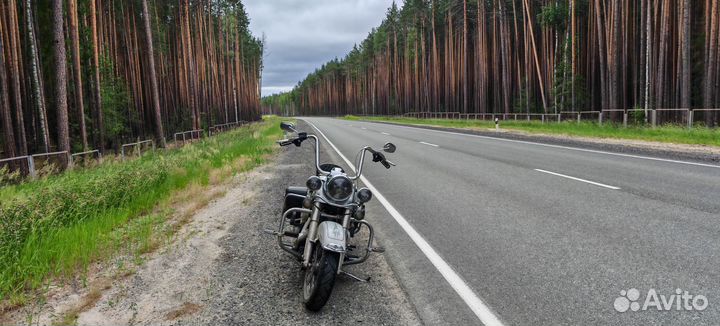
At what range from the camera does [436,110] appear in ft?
200

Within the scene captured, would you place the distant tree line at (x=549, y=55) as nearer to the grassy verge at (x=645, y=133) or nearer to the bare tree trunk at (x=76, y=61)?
the grassy verge at (x=645, y=133)

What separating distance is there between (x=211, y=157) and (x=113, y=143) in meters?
13.7

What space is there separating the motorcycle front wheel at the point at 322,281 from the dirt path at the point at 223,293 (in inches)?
4.4

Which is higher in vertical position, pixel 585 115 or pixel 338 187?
pixel 585 115

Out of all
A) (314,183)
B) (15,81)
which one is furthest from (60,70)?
(314,183)

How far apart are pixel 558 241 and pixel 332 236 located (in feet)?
9.51

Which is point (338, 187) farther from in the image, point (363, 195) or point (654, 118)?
point (654, 118)

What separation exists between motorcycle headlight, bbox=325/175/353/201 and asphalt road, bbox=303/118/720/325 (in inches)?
40.8

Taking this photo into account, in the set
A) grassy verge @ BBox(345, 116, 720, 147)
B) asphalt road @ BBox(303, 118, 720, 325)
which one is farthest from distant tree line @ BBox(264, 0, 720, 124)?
asphalt road @ BBox(303, 118, 720, 325)

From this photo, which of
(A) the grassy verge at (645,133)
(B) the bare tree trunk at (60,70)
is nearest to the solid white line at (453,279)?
(B) the bare tree trunk at (60,70)

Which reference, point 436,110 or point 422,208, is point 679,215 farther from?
point 436,110

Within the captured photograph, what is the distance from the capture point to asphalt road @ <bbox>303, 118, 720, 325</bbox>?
3.44 meters

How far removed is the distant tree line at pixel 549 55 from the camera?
2345 centimetres

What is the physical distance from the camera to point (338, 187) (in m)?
3.81
